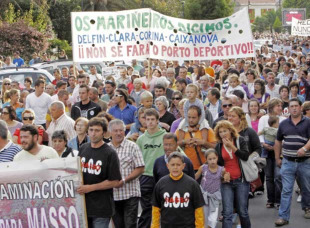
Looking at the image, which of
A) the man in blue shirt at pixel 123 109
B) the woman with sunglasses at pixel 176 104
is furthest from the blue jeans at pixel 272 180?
the man in blue shirt at pixel 123 109

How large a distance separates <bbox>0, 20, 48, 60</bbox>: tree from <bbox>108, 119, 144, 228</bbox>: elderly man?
27.2 m

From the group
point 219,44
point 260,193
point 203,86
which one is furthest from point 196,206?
point 219,44

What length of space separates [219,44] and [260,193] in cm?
481

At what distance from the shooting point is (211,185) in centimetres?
880

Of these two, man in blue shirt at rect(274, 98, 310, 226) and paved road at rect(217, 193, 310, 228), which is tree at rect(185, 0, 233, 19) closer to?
paved road at rect(217, 193, 310, 228)

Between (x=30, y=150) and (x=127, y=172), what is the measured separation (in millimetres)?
1135

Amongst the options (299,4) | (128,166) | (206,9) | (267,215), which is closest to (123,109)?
(267,215)

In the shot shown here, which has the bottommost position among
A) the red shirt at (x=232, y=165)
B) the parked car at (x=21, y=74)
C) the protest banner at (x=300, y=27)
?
the red shirt at (x=232, y=165)

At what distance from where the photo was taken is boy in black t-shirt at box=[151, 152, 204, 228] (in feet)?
23.4

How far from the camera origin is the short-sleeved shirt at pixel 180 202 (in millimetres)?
7121

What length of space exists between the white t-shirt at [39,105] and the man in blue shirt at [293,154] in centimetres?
521

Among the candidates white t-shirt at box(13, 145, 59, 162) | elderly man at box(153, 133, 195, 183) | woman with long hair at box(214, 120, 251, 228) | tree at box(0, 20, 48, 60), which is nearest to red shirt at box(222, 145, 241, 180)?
woman with long hair at box(214, 120, 251, 228)

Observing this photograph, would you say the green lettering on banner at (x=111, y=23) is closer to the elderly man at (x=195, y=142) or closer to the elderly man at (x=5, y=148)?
the elderly man at (x=195, y=142)

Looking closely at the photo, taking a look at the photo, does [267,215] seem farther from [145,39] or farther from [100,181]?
[145,39]
